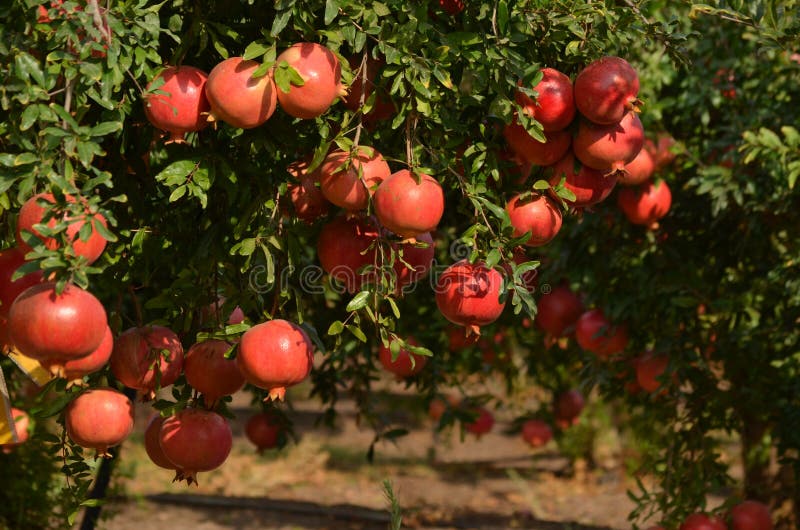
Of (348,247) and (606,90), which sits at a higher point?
(606,90)

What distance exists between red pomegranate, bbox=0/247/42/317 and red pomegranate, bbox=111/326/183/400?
23 centimetres

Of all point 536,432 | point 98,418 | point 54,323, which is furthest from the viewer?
point 536,432

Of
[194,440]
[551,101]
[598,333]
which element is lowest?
[194,440]

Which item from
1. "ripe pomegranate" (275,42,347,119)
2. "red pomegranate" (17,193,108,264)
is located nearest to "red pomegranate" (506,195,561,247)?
"ripe pomegranate" (275,42,347,119)

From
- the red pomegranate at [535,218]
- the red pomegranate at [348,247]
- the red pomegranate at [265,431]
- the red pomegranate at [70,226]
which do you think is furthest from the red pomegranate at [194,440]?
the red pomegranate at [265,431]

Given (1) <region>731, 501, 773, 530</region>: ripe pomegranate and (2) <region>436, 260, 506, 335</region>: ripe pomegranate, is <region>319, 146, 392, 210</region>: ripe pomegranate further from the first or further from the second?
(1) <region>731, 501, 773, 530</region>: ripe pomegranate

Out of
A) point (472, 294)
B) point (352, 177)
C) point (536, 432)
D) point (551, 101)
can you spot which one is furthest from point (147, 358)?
point (536, 432)

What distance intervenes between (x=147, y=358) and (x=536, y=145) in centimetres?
88

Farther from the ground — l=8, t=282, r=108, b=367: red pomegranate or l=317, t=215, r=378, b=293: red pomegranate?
l=317, t=215, r=378, b=293: red pomegranate

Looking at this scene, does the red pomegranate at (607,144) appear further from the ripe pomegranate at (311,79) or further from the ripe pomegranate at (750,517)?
the ripe pomegranate at (750,517)

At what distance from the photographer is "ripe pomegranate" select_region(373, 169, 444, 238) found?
1.70 metres

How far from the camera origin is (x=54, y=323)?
4.68ft

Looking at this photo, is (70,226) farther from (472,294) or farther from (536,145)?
(536,145)

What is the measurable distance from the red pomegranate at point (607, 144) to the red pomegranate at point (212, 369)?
2.71ft
